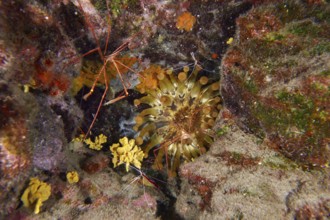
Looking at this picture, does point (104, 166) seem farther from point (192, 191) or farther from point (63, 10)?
point (63, 10)

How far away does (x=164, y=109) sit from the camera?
13.3ft

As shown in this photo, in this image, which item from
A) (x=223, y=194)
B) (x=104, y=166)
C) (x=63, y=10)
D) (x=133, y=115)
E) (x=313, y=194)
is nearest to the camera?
(x=313, y=194)

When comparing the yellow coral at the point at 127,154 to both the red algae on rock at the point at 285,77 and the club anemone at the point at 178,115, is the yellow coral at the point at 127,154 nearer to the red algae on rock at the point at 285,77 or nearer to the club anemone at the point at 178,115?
the club anemone at the point at 178,115

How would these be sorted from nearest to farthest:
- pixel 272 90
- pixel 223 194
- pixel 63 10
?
pixel 272 90
pixel 223 194
pixel 63 10

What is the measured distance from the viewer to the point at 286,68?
2.55 meters

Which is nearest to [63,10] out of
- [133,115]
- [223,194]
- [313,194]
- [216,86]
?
[133,115]

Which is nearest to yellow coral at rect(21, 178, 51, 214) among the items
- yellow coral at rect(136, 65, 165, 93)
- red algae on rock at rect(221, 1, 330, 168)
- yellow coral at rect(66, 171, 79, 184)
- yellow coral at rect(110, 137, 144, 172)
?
yellow coral at rect(66, 171, 79, 184)

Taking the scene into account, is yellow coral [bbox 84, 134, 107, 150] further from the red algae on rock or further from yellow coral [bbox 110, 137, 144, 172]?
the red algae on rock

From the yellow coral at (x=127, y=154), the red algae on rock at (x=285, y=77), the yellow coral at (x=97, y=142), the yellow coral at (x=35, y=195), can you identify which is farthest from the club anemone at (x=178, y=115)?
the yellow coral at (x=35, y=195)

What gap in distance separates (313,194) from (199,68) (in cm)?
222

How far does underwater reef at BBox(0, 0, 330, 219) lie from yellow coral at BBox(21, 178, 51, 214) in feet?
0.04

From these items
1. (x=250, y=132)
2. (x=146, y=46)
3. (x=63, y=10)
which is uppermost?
(x=63, y=10)

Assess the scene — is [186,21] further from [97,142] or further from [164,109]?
[97,142]

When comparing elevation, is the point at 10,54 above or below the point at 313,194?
above
